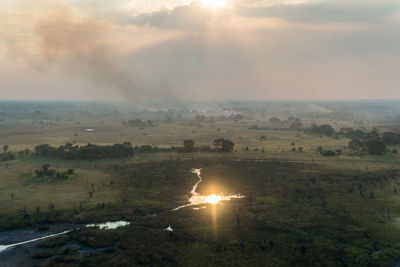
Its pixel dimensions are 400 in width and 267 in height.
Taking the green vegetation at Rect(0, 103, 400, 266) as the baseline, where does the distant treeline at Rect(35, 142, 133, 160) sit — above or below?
above

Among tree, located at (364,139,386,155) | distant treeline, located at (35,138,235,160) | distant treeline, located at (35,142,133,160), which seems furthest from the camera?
tree, located at (364,139,386,155)

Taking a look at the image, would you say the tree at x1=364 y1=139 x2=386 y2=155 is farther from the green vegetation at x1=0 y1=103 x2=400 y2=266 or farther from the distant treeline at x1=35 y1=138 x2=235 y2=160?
the distant treeline at x1=35 y1=138 x2=235 y2=160

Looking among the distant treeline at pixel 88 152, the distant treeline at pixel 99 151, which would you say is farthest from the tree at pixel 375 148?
the distant treeline at pixel 88 152

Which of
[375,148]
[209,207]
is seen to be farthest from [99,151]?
[375,148]

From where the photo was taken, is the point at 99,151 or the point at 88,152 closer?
the point at 88,152

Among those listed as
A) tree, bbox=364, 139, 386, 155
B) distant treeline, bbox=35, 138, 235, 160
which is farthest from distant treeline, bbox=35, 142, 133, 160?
tree, bbox=364, 139, 386, 155

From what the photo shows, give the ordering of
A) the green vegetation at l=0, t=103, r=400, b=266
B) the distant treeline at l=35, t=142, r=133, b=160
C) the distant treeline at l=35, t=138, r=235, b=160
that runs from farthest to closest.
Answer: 1. the distant treeline at l=35, t=138, r=235, b=160
2. the distant treeline at l=35, t=142, r=133, b=160
3. the green vegetation at l=0, t=103, r=400, b=266

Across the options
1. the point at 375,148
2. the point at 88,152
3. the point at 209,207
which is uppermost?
the point at 375,148

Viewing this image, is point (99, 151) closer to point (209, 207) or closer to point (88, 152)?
point (88, 152)

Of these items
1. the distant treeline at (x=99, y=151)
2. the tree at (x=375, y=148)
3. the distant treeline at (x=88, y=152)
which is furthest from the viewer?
the tree at (x=375, y=148)

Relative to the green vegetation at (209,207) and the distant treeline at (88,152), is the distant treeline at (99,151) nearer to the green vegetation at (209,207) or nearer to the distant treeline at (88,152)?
the distant treeline at (88,152)

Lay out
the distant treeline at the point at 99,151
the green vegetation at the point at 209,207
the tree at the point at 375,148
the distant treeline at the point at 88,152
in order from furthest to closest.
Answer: the tree at the point at 375,148 < the distant treeline at the point at 99,151 < the distant treeline at the point at 88,152 < the green vegetation at the point at 209,207

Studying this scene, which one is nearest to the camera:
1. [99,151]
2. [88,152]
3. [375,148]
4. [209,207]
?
[209,207]
